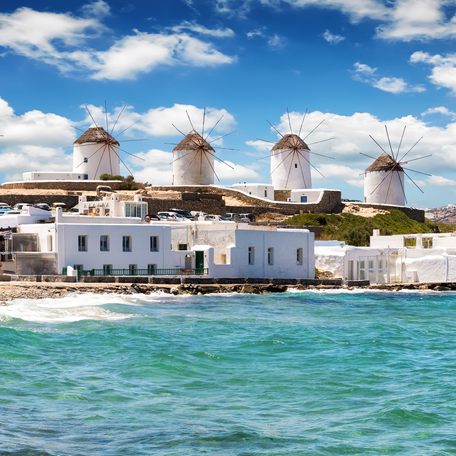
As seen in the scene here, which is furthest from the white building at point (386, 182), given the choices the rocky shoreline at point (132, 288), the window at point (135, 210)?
the window at point (135, 210)

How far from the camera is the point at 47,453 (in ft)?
30.2

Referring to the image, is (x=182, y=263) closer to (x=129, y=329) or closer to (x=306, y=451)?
(x=129, y=329)

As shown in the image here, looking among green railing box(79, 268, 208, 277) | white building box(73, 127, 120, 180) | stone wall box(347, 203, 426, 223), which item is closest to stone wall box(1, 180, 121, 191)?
white building box(73, 127, 120, 180)

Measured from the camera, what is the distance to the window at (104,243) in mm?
31078

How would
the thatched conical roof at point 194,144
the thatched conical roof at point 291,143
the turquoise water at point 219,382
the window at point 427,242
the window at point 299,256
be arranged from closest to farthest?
the turquoise water at point 219,382, the window at point 299,256, the window at point 427,242, the thatched conical roof at point 194,144, the thatched conical roof at point 291,143

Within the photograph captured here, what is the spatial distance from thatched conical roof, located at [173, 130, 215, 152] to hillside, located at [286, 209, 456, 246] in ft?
40.6

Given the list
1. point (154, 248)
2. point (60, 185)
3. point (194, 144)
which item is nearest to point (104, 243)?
point (154, 248)

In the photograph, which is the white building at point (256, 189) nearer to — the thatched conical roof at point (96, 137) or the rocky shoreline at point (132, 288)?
the thatched conical roof at point (96, 137)

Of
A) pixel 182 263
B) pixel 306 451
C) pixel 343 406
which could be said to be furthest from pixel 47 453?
pixel 182 263

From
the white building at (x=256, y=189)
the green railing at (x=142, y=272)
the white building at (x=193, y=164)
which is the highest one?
the white building at (x=193, y=164)

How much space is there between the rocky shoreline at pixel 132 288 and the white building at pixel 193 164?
29.7 metres

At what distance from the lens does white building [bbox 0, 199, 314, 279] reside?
30.4m

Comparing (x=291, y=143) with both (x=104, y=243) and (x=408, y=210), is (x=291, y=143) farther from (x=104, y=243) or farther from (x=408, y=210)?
(x=104, y=243)

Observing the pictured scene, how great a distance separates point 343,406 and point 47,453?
4.62 m
